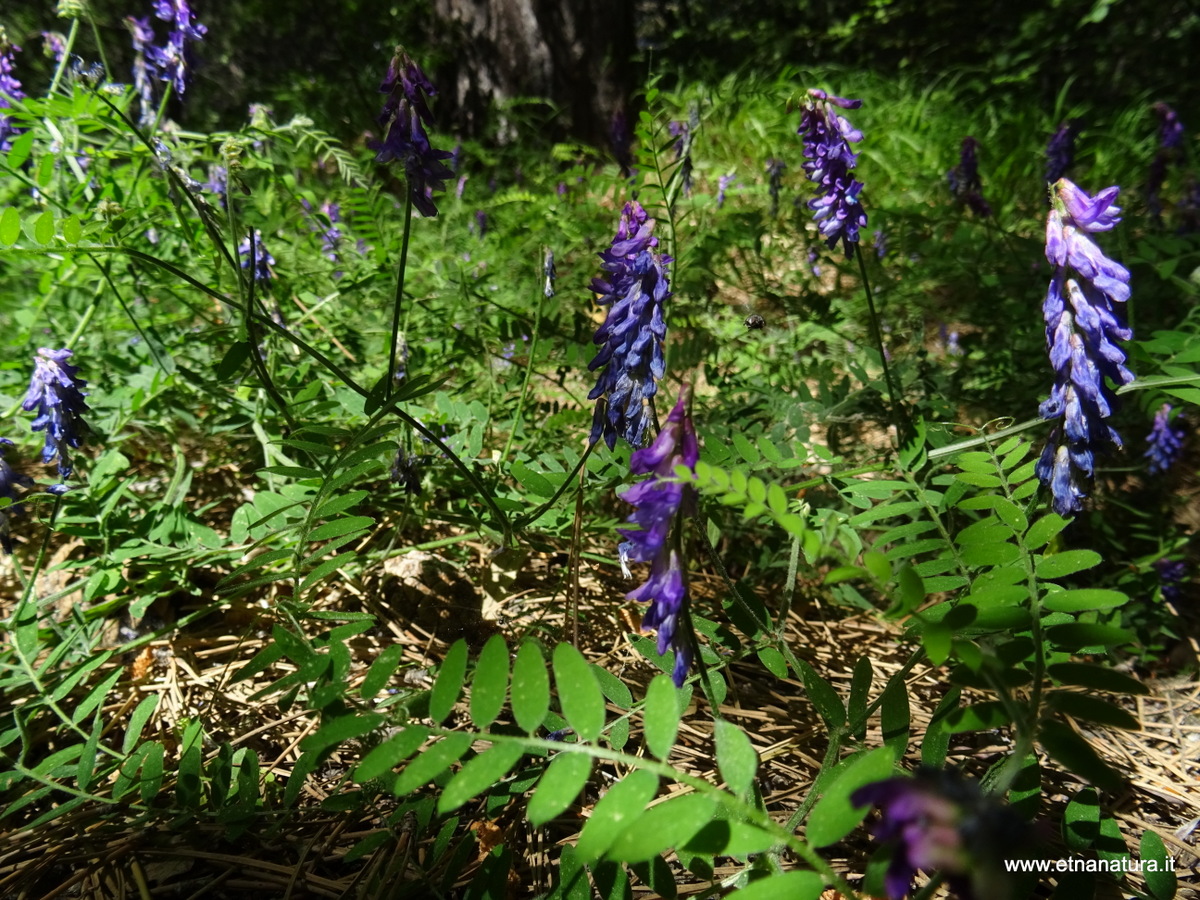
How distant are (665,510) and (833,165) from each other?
3.89ft

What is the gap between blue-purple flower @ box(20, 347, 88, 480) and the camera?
1.76 metres

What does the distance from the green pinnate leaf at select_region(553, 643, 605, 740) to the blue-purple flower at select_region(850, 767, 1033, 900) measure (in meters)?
0.35

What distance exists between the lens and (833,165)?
172cm

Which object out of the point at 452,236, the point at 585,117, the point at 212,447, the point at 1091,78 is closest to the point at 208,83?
the point at 585,117

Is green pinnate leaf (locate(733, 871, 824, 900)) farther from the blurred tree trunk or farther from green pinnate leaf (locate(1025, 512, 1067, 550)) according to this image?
the blurred tree trunk

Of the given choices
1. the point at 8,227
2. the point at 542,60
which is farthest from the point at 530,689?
the point at 542,60

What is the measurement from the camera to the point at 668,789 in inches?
58.8

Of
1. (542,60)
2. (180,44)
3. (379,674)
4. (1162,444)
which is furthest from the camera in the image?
(542,60)

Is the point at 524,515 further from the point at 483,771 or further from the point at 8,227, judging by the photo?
the point at 8,227

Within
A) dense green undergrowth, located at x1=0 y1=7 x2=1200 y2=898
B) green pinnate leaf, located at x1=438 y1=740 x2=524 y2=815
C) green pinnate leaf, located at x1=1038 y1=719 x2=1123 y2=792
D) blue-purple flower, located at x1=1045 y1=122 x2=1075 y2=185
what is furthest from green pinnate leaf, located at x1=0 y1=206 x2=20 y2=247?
blue-purple flower, located at x1=1045 y1=122 x2=1075 y2=185

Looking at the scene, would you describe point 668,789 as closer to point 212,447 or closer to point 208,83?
→ point 212,447

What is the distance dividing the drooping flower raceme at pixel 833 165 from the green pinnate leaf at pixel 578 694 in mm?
1275

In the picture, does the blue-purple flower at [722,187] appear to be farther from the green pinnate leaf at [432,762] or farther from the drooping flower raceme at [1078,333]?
the green pinnate leaf at [432,762]

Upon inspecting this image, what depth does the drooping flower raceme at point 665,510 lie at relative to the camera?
3.11 ft
